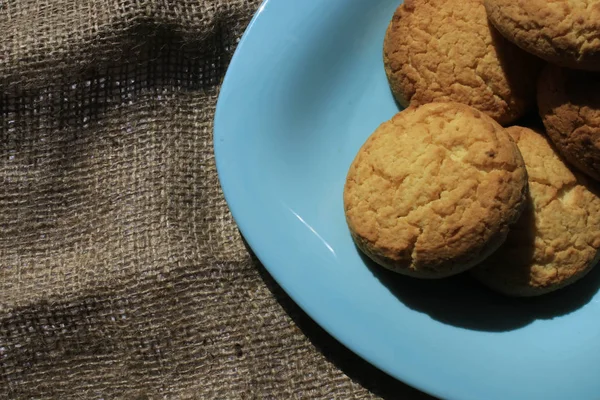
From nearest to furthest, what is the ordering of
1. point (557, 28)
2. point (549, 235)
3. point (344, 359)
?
1. point (557, 28)
2. point (549, 235)
3. point (344, 359)

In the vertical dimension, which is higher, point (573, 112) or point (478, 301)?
point (573, 112)

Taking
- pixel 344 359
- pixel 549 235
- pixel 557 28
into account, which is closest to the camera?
pixel 557 28

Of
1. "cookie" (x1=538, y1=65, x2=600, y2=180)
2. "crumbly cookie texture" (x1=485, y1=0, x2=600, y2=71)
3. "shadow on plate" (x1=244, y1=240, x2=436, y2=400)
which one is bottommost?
"shadow on plate" (x1=244, y1=240, x2=436, y2=400)

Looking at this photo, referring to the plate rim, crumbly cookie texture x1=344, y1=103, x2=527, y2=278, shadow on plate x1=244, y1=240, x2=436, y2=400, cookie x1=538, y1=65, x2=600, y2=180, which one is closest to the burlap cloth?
shadow on plate x1=244, y1=240, x2=436, y2=400

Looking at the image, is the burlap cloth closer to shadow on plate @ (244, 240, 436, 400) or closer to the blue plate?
shadow on plate @ (244, 240, 436, 400)

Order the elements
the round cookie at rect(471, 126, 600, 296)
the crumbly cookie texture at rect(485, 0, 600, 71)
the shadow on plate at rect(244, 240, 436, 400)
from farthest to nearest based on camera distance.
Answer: the shadow on plate at rect(244, 240, 436, 400) < the round cookie at rect(471, 126, 600, 296) < the crumbly cookie texture at rect(485, 0, 600, 71)

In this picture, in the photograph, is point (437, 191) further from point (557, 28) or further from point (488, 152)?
point (557, 28)

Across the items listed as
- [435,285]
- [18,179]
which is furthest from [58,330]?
[435,285]

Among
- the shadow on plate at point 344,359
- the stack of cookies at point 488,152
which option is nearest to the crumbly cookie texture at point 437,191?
the stack of cookies at point 488,152

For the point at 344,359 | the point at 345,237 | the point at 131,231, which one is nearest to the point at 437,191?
the point at 345,237
